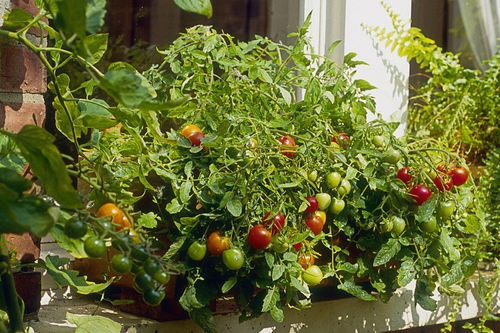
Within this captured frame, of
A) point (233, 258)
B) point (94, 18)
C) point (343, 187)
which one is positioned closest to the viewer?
point (94, 18)

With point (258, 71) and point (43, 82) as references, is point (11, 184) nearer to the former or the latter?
point (43, 82)

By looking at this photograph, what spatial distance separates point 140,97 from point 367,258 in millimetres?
1069

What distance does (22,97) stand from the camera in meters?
1.36

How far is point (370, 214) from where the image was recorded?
163cm

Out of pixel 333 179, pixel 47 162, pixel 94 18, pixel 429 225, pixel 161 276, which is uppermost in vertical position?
pixel 94 18

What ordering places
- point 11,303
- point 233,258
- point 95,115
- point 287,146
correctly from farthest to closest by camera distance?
point 287,146, point 233,258, point 95,115, point 11,303

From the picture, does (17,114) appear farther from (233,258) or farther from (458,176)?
(458,176)

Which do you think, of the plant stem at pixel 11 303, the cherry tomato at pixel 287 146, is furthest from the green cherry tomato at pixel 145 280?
the cherry tomato at pixel 287 146

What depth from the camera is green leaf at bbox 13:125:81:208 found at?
73cm

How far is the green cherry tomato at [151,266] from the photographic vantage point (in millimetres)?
765

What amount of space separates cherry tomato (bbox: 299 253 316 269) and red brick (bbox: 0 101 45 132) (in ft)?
1.60

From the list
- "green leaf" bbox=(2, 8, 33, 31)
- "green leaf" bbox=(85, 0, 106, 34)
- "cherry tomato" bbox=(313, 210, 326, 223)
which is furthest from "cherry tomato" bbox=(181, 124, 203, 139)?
"green leaf" bbox=(85, 0, 106, 34)

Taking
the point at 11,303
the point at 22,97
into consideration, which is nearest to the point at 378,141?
the point at 22,97

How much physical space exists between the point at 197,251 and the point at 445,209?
0.49 m
